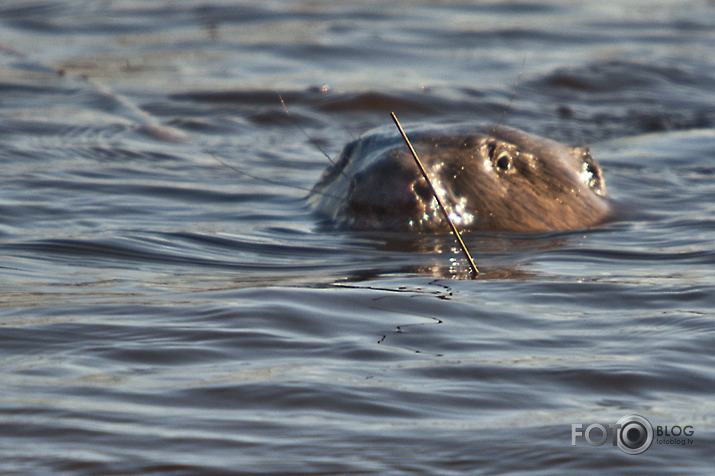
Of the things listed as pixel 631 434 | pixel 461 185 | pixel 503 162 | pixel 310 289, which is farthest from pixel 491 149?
pixel 631 434

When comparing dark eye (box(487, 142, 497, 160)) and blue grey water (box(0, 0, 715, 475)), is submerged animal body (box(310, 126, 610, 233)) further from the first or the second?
blue grey water (box(0, 0, 715, 475))

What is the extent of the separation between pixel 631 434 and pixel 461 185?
2.52 meters

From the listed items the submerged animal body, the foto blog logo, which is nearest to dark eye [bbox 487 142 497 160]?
the submerged animal body

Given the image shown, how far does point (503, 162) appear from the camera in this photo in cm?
528

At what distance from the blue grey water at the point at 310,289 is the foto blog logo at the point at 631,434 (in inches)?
0.8

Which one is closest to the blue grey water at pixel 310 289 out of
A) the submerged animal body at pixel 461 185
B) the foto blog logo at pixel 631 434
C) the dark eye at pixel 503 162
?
the foto blog logo at pixel 631 434

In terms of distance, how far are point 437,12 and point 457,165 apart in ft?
25.9

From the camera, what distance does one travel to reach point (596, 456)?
99.3 inches

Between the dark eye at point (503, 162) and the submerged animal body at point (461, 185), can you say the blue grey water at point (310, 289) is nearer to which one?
the submerged animal body at point (461, 185)

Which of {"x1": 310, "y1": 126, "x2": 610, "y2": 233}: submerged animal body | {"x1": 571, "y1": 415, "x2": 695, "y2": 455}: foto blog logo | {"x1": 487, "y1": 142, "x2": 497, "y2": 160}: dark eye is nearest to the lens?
{"x1": 571, "y1": 415, "x2": 695, "y2": 455}: foto blog logo

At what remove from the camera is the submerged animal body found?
4895 millimetres

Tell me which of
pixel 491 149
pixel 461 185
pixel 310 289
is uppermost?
pixel 491 149

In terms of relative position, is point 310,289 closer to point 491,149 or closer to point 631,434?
point 631,434

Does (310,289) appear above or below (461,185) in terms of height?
below
